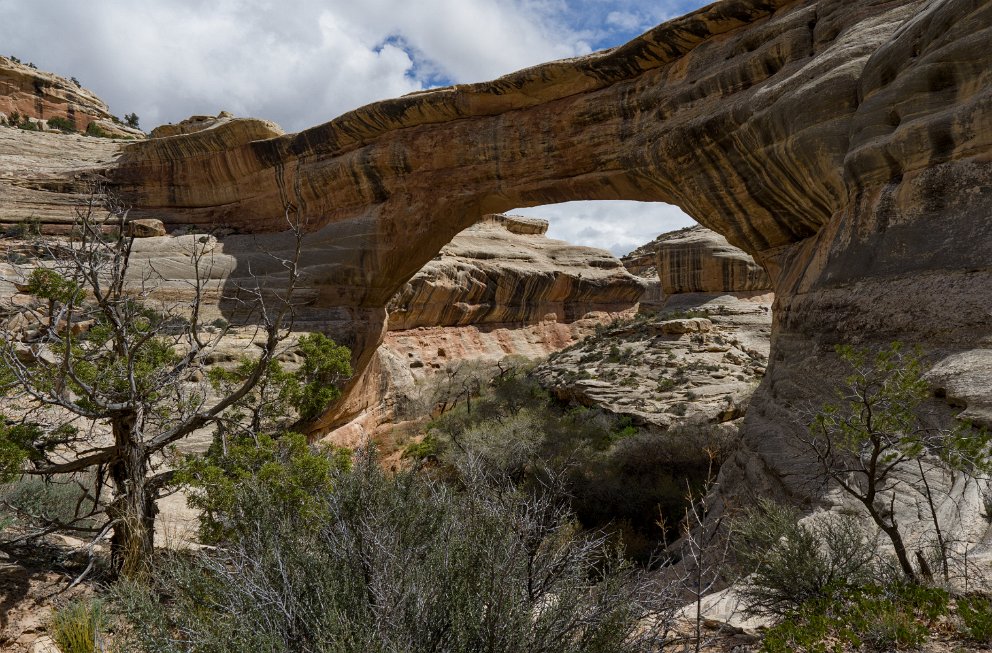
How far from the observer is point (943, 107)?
5.78 metres

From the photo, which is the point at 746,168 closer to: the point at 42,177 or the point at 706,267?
the point at 706,267

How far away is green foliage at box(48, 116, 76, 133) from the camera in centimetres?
2748

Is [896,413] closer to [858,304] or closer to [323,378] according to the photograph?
[858,304]

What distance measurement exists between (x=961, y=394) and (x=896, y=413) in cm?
138

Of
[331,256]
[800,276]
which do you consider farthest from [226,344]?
[800,276]

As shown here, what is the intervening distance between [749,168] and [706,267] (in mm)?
15387

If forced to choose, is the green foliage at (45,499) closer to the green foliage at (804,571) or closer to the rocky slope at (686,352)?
the green foliage at (804,571)

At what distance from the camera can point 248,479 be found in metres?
5.52

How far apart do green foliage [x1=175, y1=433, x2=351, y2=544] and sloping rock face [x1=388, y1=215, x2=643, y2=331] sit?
1475cm

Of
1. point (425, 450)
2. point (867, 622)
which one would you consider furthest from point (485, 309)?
point (867, 622)

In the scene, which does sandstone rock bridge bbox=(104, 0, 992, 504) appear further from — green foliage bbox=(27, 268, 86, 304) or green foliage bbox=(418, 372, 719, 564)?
green foliage bbox=(27, 268, 86, 304)

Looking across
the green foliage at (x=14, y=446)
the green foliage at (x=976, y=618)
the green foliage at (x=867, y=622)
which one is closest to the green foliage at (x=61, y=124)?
the green foliage at (x=14, y=446)

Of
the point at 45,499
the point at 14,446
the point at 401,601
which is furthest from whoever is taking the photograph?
the point at 45,499

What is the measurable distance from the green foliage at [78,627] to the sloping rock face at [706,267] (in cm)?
2371
